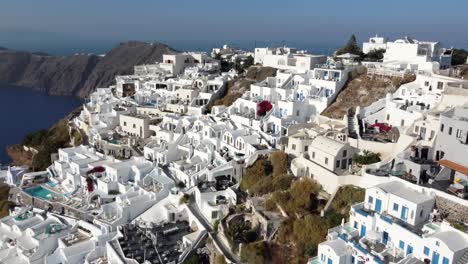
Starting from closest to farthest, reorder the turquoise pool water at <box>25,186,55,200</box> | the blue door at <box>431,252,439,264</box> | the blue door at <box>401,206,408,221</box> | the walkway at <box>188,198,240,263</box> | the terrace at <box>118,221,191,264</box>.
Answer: the blue door at <box>431,252,439,264</box>
the blue door at <box>401,206,408,221</box>
the walkway at <box>188,198,240,263</box>
the terrace at <box>118,221,191,264</box>
the turquoise pool water at <box>25,186,55,200</box>

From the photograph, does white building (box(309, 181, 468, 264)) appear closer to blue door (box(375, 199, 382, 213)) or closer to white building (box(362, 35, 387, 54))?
blue door (box(375, 199, 382, 213))

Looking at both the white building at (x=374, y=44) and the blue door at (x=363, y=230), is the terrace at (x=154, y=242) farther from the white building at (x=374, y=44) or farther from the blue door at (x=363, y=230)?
the white building at (x=374, y=44)

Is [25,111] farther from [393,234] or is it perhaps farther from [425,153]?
[393,234]

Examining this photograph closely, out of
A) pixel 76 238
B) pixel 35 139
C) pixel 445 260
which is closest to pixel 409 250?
Answer: pixel 445 260

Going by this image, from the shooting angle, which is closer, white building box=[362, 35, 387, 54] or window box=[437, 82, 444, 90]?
window box=[437, 82, 444, 90]

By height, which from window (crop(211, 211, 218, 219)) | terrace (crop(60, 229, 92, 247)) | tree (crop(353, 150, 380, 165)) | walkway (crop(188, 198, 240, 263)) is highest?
tree (crop(353, 150, 380, 165))

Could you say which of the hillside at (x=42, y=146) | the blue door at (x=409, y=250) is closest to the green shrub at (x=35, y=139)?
the hillside at (x=42, y=146)

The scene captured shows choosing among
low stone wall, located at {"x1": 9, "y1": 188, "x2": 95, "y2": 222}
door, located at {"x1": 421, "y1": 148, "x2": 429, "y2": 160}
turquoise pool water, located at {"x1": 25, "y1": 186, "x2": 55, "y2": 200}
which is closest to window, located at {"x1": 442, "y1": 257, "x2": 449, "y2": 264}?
door, located at {"x1": 421, "y1": 148, "x2": 429, "y2": 160}
